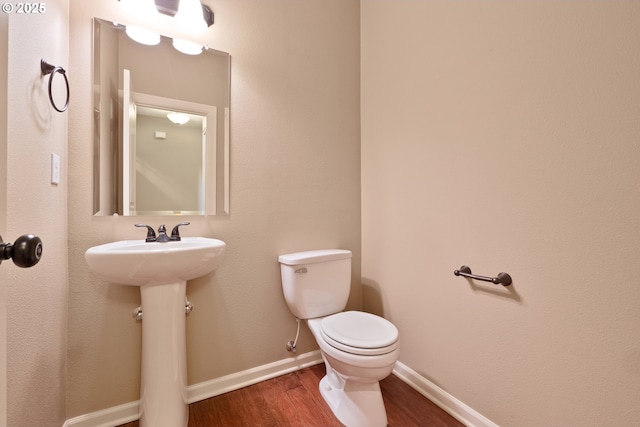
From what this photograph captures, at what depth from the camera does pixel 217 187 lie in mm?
1465

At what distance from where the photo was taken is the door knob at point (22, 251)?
1.52ft

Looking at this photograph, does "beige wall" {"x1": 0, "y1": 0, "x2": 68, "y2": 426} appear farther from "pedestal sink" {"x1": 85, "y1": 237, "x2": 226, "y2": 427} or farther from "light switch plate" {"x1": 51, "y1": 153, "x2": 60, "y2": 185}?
"pedestal sink" {"x1": 85, "y1": 237, "x2": 226, "y2": 427}

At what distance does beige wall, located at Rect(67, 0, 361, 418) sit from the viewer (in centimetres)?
120

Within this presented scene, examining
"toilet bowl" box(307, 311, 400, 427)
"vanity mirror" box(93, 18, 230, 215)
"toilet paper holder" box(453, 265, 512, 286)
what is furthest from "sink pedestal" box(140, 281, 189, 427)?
"toilet paper holder" box(453, 265, 512, 286)

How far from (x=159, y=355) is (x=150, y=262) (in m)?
0.45

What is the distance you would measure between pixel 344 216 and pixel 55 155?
1.47 metres

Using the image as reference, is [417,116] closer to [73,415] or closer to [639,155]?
[639,155]

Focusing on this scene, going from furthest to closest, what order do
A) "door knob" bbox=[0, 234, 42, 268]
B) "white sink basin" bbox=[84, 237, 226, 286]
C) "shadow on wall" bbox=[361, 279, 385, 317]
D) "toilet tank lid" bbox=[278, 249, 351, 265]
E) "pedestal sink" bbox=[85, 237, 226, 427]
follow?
"shadow on wall" bbox=[361, 279, 385, 317] → "toilet tank lid" bbox=[278, 249, 351, 265] → "pedestal sink" bbox=[85, 237, 226, 427] → "white sink basin" bbox=[84, 237, 226, 286] → "door knob" bbox=[0, 234, 42, 268]

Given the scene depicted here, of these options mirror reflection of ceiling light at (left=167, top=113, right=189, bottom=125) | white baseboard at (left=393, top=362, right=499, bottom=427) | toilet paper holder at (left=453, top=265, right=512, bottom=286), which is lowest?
white baseboard at (left=393, top=362, right=499, bottom=427)

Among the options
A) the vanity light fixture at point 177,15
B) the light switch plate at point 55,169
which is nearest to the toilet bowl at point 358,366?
the light switch plate at point 55,169

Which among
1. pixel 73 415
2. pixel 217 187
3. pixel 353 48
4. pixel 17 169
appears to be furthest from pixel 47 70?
pixel 353 48

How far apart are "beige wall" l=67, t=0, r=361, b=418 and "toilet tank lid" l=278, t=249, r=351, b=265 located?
8 centimetres

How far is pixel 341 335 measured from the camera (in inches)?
48.2

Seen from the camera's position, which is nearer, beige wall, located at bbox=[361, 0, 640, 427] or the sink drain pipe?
beige wall, located at bbox=[361, 0, 640, 427]
